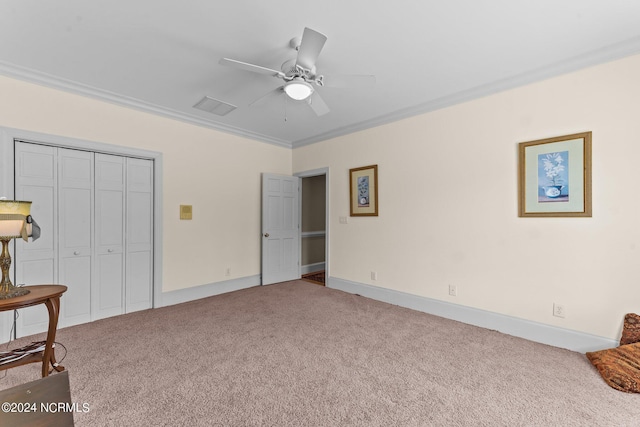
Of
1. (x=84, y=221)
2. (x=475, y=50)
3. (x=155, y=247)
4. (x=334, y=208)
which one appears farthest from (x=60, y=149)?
(x=475, y=50)

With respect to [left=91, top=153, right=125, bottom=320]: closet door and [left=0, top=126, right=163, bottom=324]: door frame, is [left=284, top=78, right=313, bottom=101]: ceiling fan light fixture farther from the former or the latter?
[left=91, top=153, right=125, bottom=320]: closet door

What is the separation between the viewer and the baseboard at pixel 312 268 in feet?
19.9

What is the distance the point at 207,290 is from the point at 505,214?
4.02 meters

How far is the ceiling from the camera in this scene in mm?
1954

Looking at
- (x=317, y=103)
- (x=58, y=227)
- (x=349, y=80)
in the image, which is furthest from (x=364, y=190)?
(x=58, y=227)

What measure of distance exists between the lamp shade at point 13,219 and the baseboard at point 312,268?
4336 millimetres

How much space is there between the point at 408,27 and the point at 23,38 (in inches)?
119

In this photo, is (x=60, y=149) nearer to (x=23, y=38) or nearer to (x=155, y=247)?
(x=23, y=38)

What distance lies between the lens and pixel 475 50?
2.45 metres

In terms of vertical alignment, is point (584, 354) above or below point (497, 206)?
below

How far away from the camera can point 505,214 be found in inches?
118

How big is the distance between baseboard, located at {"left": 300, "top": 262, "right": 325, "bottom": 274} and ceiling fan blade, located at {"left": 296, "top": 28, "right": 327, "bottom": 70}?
4359 mm

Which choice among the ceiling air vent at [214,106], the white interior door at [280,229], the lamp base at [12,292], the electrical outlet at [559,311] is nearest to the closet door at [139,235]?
the ceiling air vent at [214,106]

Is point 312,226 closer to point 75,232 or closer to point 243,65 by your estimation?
point 75,232
